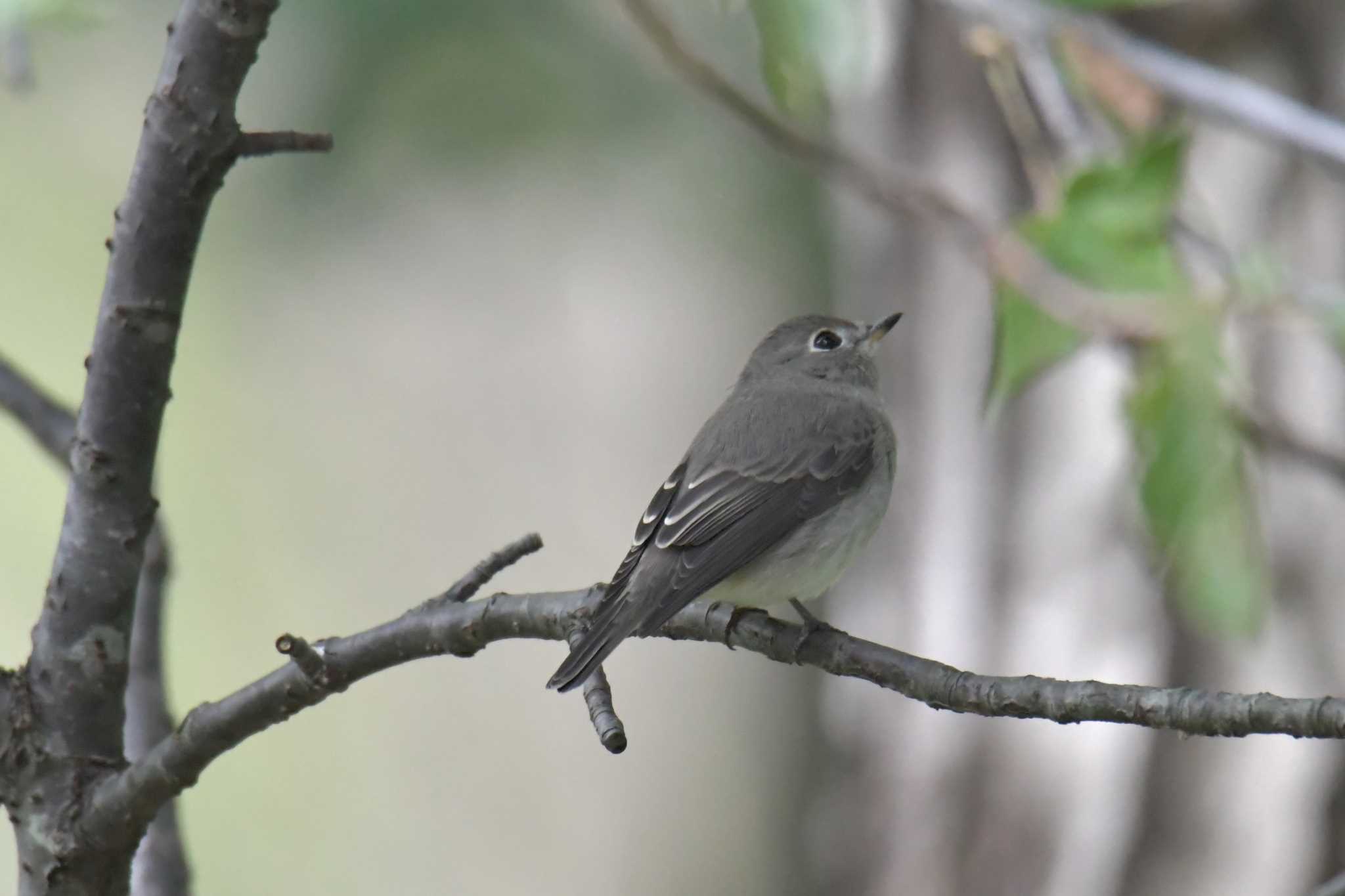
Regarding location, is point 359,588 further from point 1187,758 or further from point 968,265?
point 1187,758

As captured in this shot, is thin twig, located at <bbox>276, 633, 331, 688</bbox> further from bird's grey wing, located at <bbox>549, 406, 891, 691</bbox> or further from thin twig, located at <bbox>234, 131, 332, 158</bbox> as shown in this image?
thin twig, located at <bbox>234, 131, 332, 158</bbox>

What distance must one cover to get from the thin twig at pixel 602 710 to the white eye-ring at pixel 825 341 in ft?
6.90

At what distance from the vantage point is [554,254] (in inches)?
261

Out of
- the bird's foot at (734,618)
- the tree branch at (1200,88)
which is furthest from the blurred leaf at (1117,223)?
the bird's foot at (734,618)

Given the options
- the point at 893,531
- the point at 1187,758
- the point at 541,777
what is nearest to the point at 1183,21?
the point at 893,531

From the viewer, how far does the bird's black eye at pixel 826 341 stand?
14.3ft

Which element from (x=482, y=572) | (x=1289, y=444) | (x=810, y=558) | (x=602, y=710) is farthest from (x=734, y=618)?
(x=1289, y=444)

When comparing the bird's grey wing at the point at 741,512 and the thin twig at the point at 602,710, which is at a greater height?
the bird's grey wing at the point at 741,512

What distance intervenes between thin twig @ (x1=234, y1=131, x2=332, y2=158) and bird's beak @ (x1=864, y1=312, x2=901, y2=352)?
6.64 ft

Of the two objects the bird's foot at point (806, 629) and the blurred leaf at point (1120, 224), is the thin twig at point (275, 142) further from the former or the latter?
the blurred leaf at point (1120, 224)

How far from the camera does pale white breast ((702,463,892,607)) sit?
330 cm

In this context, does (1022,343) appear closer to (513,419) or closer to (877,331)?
(877,331)

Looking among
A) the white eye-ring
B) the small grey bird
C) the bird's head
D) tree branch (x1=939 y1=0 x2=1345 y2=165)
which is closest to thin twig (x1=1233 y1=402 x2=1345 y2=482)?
tree branch (x1=939 y1=0 x2=1345 y2=165)

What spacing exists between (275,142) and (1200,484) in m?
1.63
